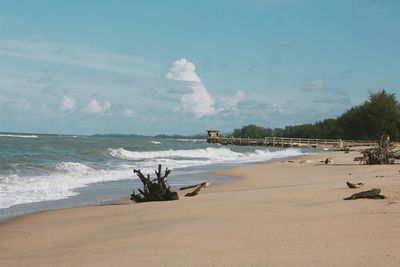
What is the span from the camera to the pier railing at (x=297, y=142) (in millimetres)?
74050

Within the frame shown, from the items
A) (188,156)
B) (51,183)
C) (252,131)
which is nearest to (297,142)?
(188,156)

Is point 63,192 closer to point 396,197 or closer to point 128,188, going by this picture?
point 128,188

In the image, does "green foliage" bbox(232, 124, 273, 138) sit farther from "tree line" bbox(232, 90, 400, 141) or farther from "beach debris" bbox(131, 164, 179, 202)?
"beach debris" bbox(131, 164, 179, 202)

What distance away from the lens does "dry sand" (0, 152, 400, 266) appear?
18.5ft

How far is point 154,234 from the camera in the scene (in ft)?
25.0

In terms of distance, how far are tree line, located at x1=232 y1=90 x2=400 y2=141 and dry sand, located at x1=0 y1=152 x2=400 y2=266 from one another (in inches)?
2848

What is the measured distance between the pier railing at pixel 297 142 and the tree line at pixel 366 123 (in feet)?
11.5

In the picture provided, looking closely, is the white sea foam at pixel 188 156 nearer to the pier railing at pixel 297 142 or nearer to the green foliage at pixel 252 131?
the pier railing at pixel 297 142

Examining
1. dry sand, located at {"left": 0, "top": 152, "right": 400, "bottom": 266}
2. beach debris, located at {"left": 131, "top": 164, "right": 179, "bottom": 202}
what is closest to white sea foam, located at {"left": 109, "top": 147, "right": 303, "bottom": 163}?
beach debris, located at {"left": 131, "top": 164, "right": 179, "bottom": 202}

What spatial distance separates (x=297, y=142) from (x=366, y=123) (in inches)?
530

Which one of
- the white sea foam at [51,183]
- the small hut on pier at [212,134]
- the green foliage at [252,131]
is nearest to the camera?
the white sea foam at [51,183]

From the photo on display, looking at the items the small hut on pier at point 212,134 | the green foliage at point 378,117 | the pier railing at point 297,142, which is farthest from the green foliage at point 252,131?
the green foliage at point 378,117

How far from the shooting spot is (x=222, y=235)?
7.06 meters

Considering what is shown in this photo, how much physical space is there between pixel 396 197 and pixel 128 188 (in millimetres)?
10259
